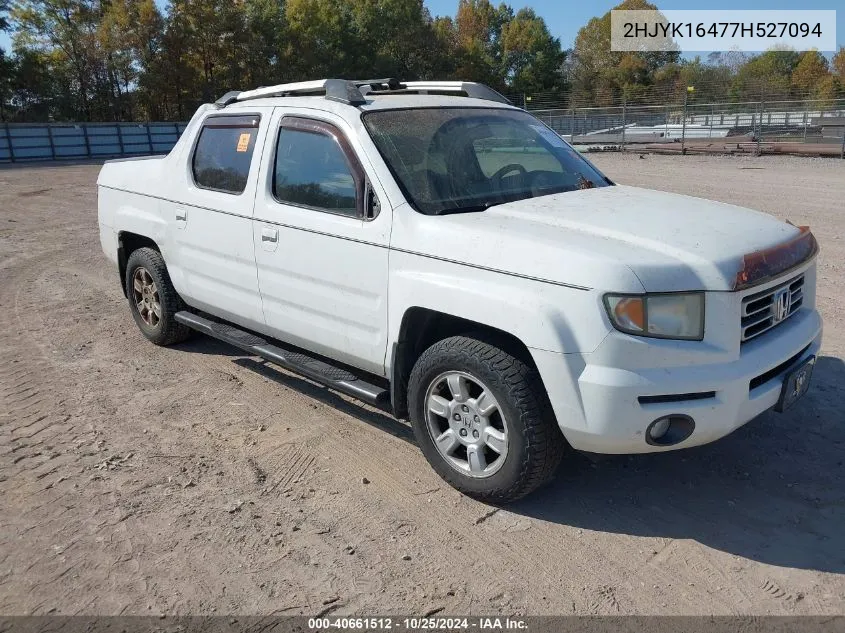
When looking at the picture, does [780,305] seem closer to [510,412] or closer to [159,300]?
[510,412]

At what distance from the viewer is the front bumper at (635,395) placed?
3033 mm

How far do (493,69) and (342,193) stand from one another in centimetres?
7140

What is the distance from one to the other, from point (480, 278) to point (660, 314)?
31.3 inches

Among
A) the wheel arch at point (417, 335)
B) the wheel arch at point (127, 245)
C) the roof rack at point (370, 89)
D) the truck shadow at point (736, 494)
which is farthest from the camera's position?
the wheel arch at point (127, 245)

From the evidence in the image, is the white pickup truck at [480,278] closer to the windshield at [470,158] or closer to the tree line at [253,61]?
the windshield at [470,158]

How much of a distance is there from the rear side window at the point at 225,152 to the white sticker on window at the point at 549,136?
5.96 feet

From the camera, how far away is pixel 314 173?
427 cm

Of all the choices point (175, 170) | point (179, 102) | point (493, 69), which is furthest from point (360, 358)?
point (493, 69)

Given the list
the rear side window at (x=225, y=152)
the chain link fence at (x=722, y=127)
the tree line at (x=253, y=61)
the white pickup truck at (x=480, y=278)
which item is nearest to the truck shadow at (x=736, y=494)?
the white pickup truck at (x=480, y=278)

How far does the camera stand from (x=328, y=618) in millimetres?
2883

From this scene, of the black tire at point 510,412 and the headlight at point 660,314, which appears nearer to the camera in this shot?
the headlight at point 660,314

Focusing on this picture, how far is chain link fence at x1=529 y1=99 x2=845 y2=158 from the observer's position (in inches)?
1007

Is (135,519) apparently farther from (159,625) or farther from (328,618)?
(328,618)

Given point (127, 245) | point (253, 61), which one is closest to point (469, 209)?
point (127, 245)
